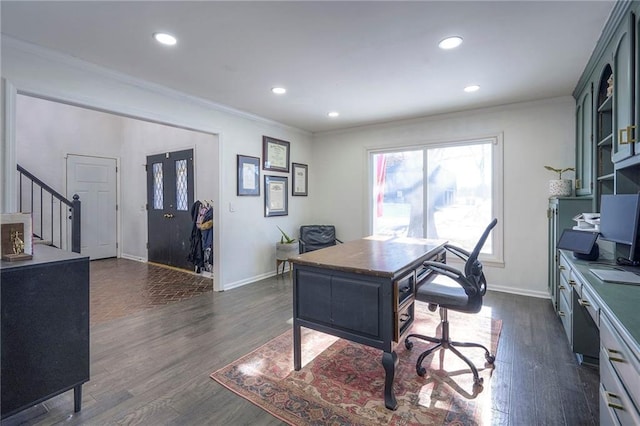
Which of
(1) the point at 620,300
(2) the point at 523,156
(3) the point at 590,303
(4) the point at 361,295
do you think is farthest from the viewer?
(2) the point at 523,156

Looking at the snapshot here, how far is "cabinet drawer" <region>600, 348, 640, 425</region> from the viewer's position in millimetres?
1031

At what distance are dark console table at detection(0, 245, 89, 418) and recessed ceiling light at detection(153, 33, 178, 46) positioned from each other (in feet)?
5.44

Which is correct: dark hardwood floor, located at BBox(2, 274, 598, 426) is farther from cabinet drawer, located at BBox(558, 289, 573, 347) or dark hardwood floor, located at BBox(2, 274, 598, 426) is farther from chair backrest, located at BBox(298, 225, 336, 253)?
chair backrest, located at BBox(298, 225, 336, 253)

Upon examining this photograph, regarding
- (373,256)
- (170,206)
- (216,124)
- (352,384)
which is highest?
(216,124)

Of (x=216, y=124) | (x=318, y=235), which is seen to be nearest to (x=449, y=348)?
(x=318, y=235)

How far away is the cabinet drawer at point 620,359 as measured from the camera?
0.99m

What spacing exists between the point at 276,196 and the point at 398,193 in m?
1.99

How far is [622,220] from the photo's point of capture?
192 centimetres

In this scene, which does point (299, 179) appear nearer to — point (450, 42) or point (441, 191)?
point (441, 191)

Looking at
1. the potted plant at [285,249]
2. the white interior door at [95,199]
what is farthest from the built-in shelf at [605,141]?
the white interior door at [95,199]

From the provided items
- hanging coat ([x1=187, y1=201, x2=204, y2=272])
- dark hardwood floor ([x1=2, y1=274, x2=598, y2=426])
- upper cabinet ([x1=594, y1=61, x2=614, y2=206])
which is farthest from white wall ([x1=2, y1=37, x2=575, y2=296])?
upper cabinet ([x1=594, y1=61, x2=614, y2=206])

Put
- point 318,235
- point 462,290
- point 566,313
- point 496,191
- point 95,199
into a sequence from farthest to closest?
point 95,199 < point 318,235 < point 496,191 < point 566,313 < point 462,290

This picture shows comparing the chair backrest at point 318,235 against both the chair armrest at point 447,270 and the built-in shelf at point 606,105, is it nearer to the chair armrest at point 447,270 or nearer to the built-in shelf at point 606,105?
the chair armrest at point 447,270

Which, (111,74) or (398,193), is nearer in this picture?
(111,74)
